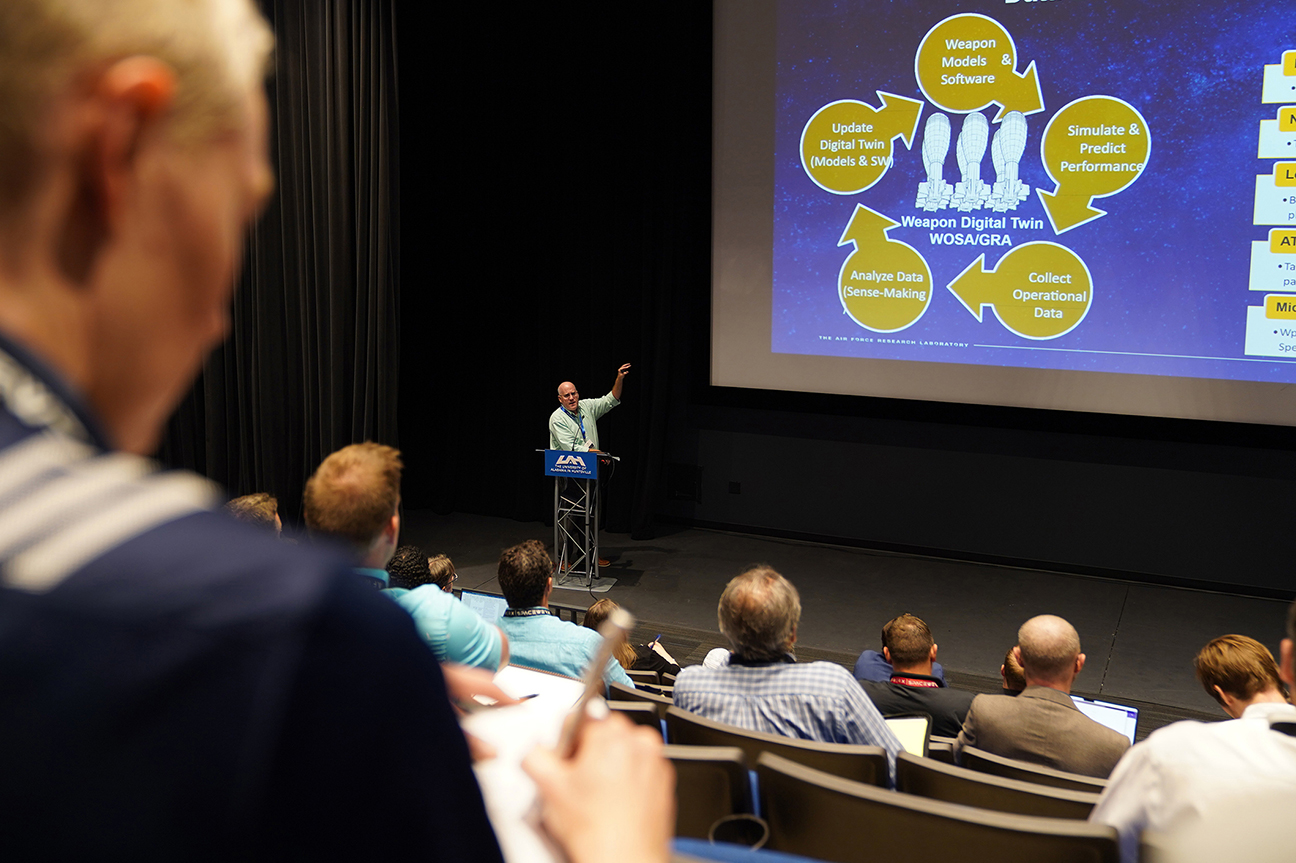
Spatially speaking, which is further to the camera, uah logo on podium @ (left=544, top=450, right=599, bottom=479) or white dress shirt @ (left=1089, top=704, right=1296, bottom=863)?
uah logo on podium @ (left=544, top=450, right=599, bottom=479)

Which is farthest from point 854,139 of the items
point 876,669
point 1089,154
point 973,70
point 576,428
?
point 876,669

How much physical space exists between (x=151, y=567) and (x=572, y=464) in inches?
236

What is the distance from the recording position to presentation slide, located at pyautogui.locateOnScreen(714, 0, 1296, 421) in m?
5.64

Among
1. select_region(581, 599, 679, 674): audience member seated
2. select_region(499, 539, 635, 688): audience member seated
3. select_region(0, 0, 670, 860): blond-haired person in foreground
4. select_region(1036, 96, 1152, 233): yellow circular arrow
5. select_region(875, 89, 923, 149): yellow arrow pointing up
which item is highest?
select_region(875, 89, 923, 149): yellow arrow pointing up

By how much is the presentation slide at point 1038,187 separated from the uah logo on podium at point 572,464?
1.70 meters

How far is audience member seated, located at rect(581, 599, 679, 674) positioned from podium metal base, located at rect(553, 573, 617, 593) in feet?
5.09

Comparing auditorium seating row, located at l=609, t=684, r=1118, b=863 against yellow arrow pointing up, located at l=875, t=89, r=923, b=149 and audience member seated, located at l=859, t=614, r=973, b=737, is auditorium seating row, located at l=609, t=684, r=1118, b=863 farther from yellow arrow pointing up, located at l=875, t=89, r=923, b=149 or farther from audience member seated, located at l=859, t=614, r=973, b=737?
yellow arrow pointing up, located at l=875, t=89, r=923, b=149

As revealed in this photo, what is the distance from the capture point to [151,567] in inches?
11.0

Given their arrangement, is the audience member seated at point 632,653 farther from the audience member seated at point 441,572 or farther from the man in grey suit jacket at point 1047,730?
the man in grey suit jacket at point 1047,730

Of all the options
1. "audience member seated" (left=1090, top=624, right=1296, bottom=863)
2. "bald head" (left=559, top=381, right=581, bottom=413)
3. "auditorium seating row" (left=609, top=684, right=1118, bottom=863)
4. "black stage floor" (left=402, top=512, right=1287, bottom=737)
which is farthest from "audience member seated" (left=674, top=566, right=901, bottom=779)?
"bald head" (left=559, top=381, right=581, bottom=413)

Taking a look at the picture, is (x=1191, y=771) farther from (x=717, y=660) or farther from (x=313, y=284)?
(x=313, y=284)

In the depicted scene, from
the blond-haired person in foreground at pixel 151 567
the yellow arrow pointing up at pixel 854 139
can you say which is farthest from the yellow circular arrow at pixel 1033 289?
the blond-haired person in foreground at pixel 151 567

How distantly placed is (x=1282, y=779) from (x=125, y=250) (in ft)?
6.92

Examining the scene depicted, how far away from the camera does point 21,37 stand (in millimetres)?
323
